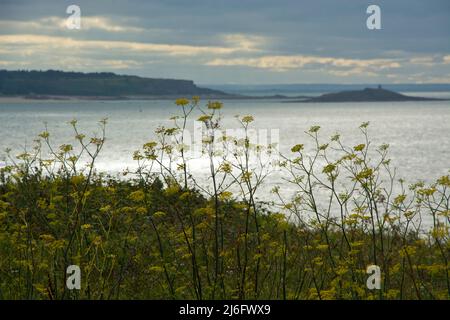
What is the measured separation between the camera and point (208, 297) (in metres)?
6.12

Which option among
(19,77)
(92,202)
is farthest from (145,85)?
(92,202)

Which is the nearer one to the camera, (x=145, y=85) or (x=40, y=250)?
(x=40, y=250)

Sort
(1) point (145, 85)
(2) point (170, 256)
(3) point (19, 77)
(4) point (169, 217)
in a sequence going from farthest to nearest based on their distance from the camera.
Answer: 1. (1) point (145, 85)
2. (3) point (19, 77)
3. (4) point (169, 217)
4. (2) point (170, 256)

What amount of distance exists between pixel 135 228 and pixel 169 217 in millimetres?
910
